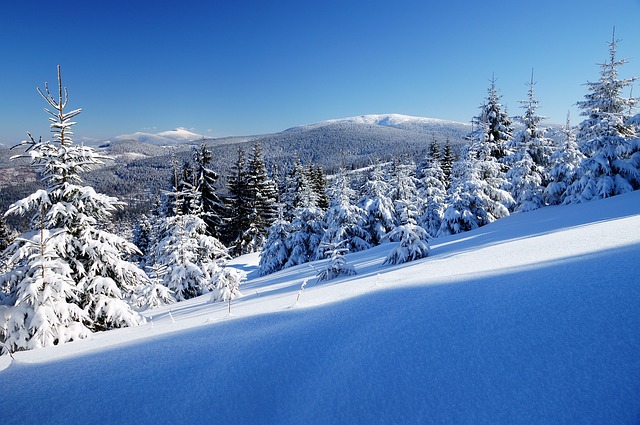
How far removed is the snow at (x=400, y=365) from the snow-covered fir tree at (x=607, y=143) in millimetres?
13412

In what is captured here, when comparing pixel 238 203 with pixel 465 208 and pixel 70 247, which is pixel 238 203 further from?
pixel 70 247

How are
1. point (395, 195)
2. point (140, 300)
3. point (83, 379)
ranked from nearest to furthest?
point (83, 379), point (140, 300), point (395, 195)

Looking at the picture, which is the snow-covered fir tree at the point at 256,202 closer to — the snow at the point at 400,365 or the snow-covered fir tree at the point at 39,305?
the snow-covered fir tree at the point at 39,305

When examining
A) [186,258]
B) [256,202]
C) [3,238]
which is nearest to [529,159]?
[186,258]

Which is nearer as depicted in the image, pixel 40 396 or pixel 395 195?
pixel 40 396

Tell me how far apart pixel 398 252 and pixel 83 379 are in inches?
290

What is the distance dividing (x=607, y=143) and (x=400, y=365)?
1726 centimetres

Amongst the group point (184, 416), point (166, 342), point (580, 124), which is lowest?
point (166, 342)

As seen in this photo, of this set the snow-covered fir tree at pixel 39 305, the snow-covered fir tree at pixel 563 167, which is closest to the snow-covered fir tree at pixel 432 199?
the snow-covered fir tree at pixel 563 167

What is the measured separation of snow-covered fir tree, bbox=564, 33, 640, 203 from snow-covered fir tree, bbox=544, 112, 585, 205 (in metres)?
0.90

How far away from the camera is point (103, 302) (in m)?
7.36

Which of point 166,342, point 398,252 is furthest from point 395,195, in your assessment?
point 166,342

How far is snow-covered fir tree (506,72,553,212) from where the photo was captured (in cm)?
1739

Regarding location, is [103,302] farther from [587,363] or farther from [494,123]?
[494,123]
